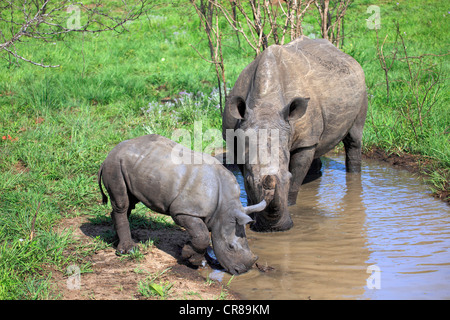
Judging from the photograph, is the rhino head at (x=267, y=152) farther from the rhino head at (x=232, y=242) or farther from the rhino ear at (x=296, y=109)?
the rhino head at (x=232, y=242)

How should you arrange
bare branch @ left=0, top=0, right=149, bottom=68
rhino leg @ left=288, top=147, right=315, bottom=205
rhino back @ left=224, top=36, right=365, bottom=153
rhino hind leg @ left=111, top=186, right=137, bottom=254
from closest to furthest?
rhino hind leg @ left=111, top=186, right=137, bottom=254, bare branch @ left=0, top=0, right=149, bottom=68, rhino back @ left=224, top=36, right=365, bottom=153, rhino leg @ left=288, top=147, right=315, bottom=205

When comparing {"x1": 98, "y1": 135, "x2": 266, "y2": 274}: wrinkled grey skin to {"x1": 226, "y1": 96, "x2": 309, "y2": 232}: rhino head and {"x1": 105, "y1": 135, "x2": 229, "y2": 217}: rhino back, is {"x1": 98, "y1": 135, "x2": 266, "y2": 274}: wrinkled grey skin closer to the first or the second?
{"x1": 105, "y1": 135, "x2": 229, "y2": 217}: rhino back

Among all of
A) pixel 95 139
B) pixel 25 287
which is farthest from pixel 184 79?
pixel 25 287

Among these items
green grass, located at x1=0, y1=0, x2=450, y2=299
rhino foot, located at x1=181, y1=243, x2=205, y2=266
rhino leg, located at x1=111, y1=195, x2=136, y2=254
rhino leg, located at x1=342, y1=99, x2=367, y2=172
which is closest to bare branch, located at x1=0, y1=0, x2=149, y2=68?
green grass, located at x1=0, y1=0, x2=450, y2=299

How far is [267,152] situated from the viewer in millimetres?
4746

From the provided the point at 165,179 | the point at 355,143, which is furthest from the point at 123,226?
the point at 355,143

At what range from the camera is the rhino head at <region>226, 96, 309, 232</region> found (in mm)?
4641

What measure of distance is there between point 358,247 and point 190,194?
1.72 meters

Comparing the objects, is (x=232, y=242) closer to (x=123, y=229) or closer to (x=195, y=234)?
(x=195, y=234)

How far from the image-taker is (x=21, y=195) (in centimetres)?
543

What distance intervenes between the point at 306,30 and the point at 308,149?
24.8 feet

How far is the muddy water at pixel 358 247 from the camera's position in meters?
4.08

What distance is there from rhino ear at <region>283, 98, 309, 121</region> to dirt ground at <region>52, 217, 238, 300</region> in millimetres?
1554

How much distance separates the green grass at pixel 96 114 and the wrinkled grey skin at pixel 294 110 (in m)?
1.38
